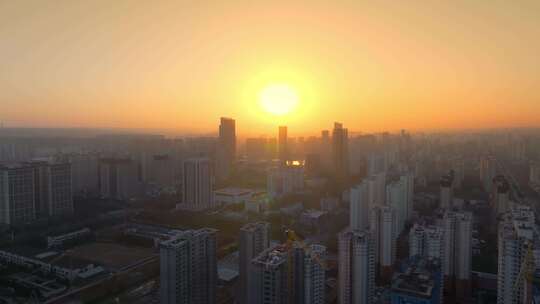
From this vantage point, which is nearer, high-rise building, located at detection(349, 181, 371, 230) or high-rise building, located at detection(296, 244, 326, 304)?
high-rise building, located at detection(296, 244, 326, 304)

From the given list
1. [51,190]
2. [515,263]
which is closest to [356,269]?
[515,263]

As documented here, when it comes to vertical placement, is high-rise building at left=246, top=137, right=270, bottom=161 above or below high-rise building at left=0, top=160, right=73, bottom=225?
above

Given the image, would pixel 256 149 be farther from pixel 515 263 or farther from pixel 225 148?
pixel 515 263

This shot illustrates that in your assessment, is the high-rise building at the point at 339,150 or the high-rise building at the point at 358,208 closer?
the high-rise building at the point at 358,208

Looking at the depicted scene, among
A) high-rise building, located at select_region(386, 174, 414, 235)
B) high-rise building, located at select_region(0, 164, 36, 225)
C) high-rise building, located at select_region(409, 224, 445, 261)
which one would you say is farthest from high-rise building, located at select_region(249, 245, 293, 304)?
high-rise building, located at select_region(0, 164, 36, 225)

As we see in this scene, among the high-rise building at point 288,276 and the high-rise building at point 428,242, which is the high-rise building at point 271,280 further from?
the high-rise building at point 428,242

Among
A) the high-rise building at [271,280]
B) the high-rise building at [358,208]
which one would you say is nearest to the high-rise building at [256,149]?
the high-rise building at [358,208]

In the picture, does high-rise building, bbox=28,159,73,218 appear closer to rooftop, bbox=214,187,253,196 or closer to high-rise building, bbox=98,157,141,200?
high-rise building, bbox=98,157,141,200
